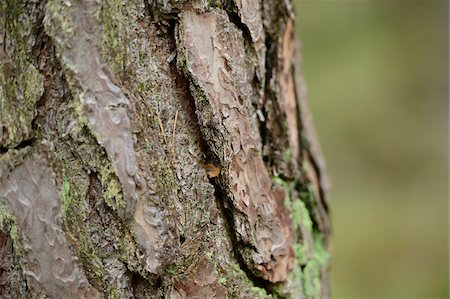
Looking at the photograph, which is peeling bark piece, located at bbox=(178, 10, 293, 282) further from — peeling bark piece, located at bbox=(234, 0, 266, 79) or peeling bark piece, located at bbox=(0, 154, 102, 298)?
peeling bark piece, located at bbox=(0, 154, 102, 298)

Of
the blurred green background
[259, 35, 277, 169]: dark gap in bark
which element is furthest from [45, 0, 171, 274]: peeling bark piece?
the blurred green background

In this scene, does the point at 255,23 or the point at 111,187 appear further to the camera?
the point at 255,23

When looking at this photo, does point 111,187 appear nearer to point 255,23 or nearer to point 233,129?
point 233,129

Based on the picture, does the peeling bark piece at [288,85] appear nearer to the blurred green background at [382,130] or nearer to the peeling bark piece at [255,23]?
the peeling bark piece at [255,23]

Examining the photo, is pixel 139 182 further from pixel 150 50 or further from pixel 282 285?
pixel 282 285

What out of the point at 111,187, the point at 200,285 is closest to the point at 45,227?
the point at 111,187

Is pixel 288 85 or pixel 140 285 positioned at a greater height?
pixel 288 85

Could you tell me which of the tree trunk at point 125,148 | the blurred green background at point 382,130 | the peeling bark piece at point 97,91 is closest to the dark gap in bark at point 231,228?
the tree trunk at point 125,148

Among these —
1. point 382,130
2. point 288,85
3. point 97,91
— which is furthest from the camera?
point 382,130
